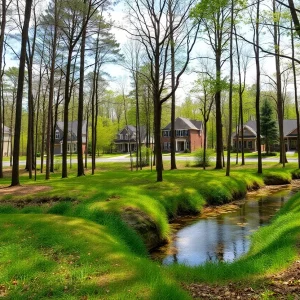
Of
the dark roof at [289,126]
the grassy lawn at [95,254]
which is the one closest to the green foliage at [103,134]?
the dark roof at [289,126]

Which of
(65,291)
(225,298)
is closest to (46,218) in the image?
(65,291)

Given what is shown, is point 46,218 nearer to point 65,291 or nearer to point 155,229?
point 155,229

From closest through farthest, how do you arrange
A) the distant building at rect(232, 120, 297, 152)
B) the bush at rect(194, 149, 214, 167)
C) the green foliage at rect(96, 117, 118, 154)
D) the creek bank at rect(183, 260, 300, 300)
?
the creek bank at rect(183, 260, 300, 300) → the bush at rect(194, 149, 214, 167) → the distant building at rect(232, 120, 297, 152) → the green foliage at rect(96, 117, 118, 154)

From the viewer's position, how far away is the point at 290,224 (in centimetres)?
813

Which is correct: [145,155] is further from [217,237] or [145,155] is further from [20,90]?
[217,237]

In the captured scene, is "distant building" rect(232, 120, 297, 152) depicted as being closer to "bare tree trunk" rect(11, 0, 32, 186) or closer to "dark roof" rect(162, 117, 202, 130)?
"dark roof" rect(162, 117, 202, 130)

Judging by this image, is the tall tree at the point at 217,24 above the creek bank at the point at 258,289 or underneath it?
above

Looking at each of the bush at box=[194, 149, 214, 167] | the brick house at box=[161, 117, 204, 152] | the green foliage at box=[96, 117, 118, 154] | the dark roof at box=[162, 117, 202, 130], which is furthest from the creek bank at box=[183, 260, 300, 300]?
the dark roof at box=[162, 117, 202, 130]

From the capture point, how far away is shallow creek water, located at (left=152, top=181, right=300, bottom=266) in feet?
26.4

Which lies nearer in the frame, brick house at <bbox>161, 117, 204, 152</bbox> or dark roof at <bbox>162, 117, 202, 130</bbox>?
brick house at <bbox>161, 117, 204, 152</bbox>

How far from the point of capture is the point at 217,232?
10.1 meters

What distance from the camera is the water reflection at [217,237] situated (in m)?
7.96

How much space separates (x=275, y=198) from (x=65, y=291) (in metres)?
13.5

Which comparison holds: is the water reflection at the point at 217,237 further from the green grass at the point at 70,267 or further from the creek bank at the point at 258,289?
the creek bank at the point at 258,289
